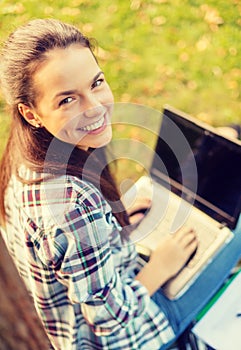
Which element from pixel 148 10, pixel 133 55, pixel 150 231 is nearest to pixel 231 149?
pixel 150 231

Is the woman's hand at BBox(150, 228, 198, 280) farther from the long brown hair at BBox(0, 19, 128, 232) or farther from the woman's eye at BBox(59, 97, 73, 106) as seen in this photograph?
the woman's eye at BBox(59, 97, 73, 106)

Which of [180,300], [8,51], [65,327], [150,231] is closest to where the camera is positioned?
[8,51]

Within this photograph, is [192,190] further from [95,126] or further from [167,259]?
[95,126]

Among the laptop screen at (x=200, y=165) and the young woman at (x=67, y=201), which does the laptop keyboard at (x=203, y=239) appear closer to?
the laptop screen at (x=200, y=165)

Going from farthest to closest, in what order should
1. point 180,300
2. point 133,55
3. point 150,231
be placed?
1. point 133,55
2. point 150,231
3. point 180,300

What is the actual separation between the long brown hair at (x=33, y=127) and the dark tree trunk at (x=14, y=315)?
0.98 feet

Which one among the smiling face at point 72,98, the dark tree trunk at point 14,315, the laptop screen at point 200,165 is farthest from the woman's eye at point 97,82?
the laptop screen at point 200,165

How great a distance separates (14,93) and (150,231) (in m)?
0.81

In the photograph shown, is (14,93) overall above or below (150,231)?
above

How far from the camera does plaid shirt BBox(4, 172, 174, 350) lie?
125 centimetres

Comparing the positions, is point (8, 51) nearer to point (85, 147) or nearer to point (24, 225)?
point (85, 147)

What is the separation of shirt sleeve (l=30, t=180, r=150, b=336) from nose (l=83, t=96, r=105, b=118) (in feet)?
0.67

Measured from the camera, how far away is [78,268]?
126 centimetres

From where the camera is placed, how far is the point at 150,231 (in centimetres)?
181
